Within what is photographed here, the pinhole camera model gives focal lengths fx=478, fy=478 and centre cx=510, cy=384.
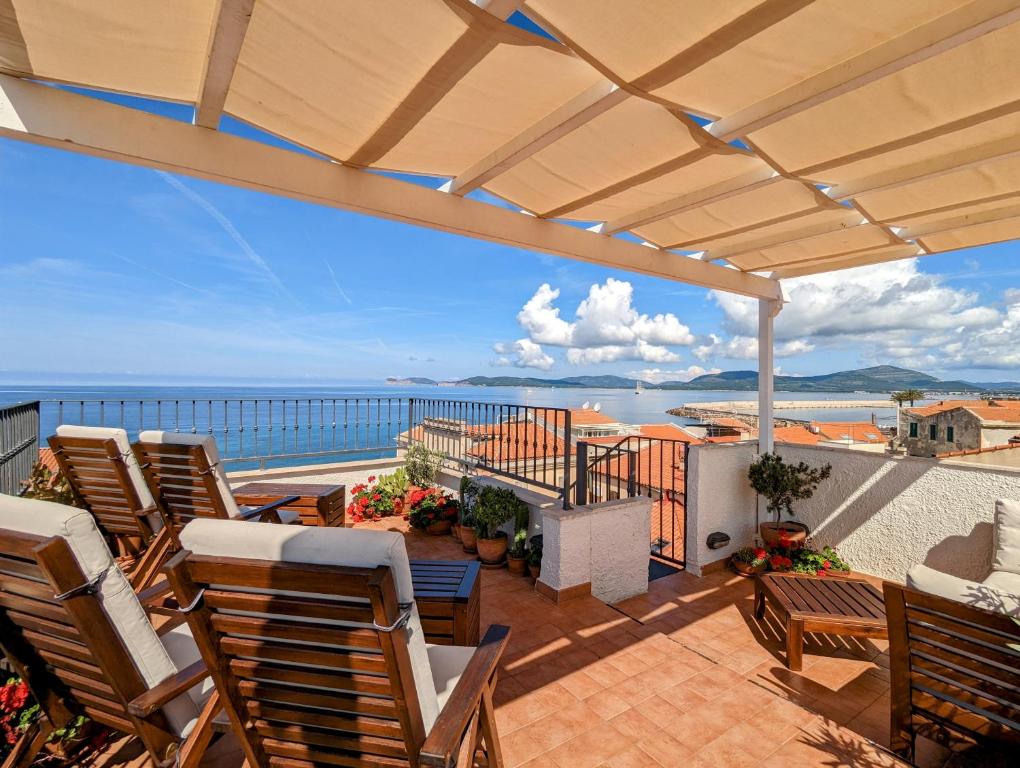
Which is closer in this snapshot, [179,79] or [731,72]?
[731,72]

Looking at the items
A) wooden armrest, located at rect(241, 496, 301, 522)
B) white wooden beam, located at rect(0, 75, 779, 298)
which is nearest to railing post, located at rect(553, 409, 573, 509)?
white wooden beam, located at rect(0, 75, 779, 298)

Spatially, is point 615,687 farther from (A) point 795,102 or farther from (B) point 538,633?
(A) point 795,102

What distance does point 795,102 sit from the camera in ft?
7.12

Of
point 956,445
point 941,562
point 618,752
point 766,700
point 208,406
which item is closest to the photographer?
point 618,752

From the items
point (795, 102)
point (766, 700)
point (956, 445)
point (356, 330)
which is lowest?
point (766, 700)

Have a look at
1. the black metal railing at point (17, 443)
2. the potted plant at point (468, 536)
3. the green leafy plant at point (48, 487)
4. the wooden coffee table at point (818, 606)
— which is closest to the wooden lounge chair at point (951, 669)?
the wooden coffee table at point (818, 606)

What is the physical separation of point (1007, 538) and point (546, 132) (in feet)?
14.1

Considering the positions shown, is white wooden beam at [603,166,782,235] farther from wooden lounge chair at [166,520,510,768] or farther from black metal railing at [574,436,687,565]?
wooden lounge chair at [166,520,510,768]

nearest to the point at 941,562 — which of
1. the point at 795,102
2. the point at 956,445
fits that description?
the point at 956,445

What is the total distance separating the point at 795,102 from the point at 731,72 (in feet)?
1.19

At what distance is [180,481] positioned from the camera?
2.98 meters

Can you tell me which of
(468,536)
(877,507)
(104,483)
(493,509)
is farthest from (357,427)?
(877,507)

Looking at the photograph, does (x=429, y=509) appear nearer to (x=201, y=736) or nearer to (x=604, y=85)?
(x=201, y=736)

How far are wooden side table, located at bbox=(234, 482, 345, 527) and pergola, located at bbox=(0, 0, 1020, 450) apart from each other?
252 centimetres
